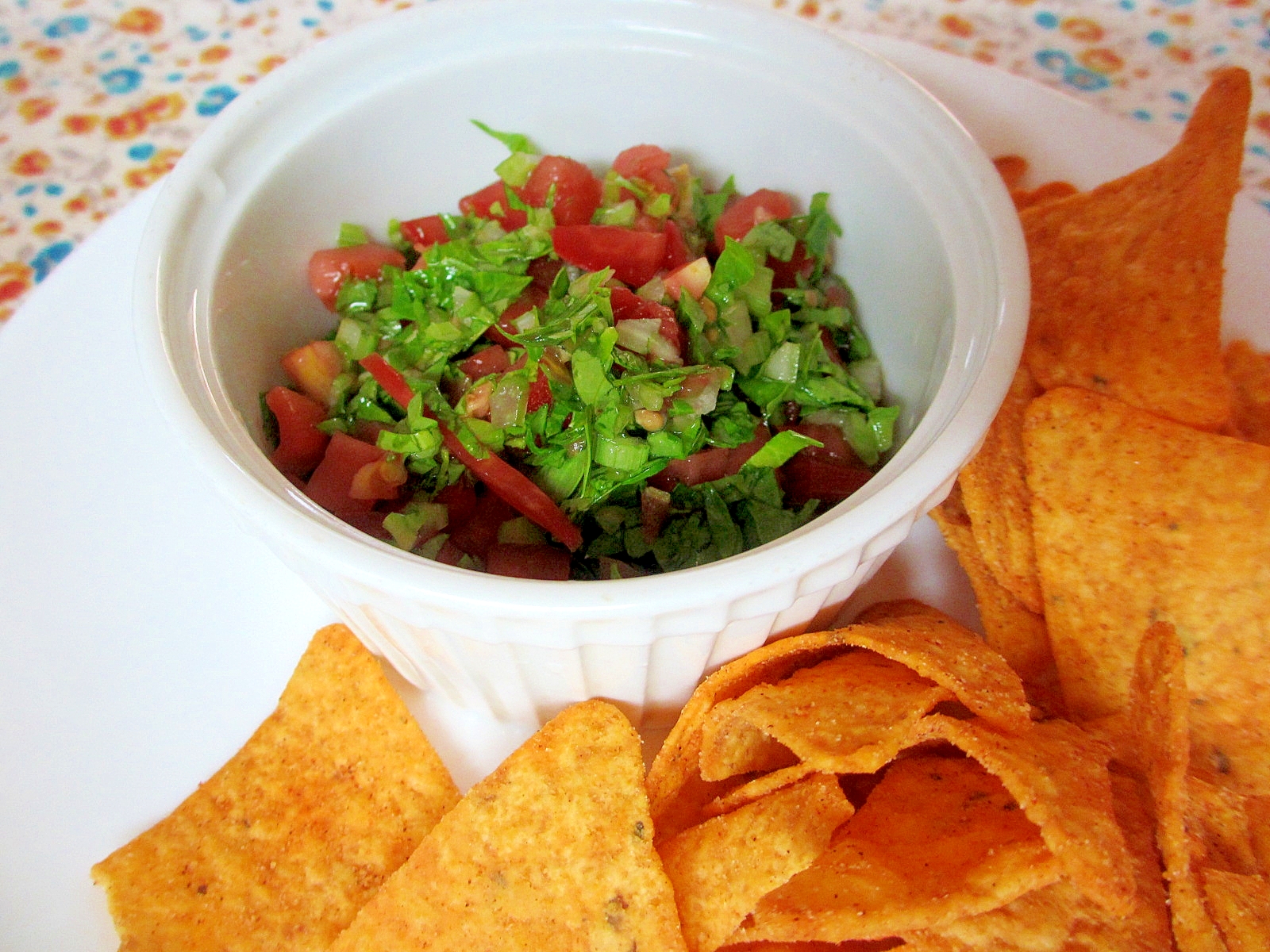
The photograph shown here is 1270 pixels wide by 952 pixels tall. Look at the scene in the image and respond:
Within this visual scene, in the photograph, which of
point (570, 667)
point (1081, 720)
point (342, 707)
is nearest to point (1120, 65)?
point (1081, 720)

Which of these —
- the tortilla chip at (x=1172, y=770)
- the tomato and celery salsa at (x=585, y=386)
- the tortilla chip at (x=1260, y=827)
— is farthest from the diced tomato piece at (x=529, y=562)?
the tortilla chip at (x=1260, y=827)

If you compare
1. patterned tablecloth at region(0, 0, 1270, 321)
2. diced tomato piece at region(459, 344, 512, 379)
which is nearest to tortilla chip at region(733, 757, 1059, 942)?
diced tomato piece at region(459, 344, 512, 379)

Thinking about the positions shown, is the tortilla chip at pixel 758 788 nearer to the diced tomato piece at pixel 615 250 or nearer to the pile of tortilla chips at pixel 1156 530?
the pile of tortilla chips at pixel 1156 530

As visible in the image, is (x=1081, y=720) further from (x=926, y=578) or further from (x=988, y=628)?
(x=926, y=578)

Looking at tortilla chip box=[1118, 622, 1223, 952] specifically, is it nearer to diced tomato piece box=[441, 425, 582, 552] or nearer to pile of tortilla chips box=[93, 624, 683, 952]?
pile of tortilla chips box=[93, 624, 683, 952]

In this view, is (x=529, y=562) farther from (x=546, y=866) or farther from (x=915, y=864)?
(x=915, y=864)

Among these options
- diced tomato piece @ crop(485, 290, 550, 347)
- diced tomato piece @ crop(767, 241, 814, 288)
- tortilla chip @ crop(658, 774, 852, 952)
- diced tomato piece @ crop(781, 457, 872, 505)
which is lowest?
tortilla chip @ crop(658, 774, 852, 952)
